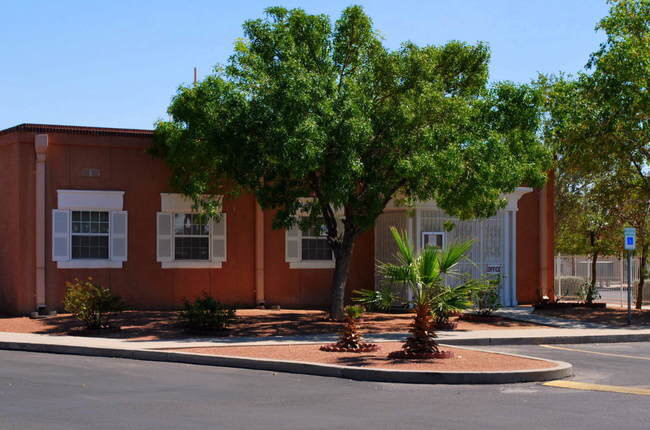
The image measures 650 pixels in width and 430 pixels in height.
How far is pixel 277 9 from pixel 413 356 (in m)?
9.39

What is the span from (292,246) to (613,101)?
9679 mm

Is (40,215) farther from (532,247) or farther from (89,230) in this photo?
(532,247)

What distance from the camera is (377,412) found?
10.2m

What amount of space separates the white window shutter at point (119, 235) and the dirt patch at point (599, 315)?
38.2ft

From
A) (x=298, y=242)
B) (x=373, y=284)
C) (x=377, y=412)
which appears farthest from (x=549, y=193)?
(x=377, y=412)

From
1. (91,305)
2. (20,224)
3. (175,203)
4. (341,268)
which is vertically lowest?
(91,305)

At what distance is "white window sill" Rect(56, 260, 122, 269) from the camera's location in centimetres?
2309

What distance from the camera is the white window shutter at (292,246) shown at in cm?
2578

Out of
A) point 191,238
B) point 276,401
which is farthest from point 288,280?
point 276,401

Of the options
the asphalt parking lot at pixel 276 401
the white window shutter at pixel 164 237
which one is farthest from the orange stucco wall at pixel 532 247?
the asphalt parking lot at pixel 276 401

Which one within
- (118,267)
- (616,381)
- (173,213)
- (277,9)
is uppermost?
(277,9)

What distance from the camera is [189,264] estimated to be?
80.9ft

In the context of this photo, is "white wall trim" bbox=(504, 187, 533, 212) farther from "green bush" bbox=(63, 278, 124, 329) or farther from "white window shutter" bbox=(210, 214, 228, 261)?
"green bush" bbox=(63, 278, 124, 329)

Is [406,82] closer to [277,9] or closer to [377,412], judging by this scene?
[277,9]
